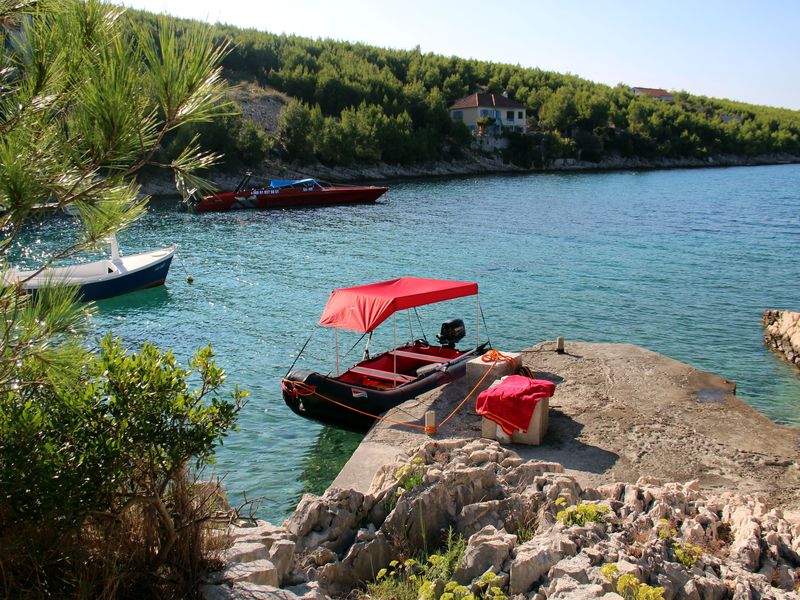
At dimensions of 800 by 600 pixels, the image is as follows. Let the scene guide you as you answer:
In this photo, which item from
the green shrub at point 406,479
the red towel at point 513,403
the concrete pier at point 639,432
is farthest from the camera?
the red towel at point 513,403

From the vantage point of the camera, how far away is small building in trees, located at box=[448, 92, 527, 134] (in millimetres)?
112500

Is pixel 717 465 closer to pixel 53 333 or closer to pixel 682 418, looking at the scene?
pixel 682 418

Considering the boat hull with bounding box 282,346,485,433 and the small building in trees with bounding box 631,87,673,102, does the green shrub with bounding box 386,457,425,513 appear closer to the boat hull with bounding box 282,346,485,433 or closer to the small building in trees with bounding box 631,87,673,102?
the boat hull with bounding box 282,346,485,433

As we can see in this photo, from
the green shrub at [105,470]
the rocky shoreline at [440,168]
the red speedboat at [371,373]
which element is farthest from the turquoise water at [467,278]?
the rocky shoreline at [440,168]

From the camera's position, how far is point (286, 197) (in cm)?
5841

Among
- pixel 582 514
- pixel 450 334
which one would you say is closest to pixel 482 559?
pixel 582 514

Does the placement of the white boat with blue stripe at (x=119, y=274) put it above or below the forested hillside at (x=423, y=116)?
below

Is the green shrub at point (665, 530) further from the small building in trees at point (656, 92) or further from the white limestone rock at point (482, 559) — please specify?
the small building in trees at point (656, 92)

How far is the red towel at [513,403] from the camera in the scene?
1205 centimetres

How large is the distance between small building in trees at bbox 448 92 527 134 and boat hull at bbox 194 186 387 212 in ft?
186

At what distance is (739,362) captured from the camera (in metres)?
19.8

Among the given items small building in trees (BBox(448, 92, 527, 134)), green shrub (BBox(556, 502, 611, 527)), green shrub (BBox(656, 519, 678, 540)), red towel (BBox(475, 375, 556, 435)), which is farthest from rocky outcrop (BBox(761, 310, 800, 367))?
small building in trees (BBox(448, 92, 527, 134))

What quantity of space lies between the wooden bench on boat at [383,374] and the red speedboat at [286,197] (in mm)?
42317

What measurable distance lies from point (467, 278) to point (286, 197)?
103 feet
